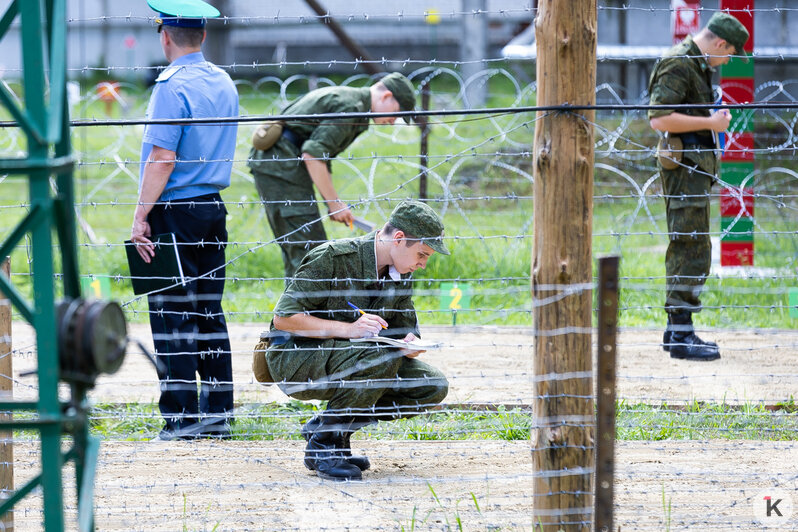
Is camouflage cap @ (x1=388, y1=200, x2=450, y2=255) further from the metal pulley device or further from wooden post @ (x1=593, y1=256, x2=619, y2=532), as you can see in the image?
the metal pulley device

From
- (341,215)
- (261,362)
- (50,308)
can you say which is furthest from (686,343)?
(50,308)

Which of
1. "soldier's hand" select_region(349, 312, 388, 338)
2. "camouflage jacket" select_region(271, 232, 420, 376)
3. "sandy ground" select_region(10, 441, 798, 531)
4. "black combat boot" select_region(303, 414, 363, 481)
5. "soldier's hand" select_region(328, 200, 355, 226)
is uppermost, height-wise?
"soldier's hand" select_region(328, 200, 355, 226)

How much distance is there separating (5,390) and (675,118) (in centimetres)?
401

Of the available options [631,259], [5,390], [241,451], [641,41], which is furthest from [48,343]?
[641,41]

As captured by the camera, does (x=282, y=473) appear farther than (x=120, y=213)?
No

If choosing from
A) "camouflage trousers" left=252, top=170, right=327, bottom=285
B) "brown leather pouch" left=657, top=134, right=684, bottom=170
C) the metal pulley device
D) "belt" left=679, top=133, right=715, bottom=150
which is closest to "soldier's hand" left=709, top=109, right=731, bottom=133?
"belt" left=679, top=133, right=715, bottom=150

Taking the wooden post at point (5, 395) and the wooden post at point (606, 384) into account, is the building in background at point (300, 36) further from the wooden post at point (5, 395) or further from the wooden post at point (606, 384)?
the wooden post at point (606, 384)

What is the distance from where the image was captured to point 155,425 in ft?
16.9

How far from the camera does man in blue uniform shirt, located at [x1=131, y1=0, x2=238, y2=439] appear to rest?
4.82m

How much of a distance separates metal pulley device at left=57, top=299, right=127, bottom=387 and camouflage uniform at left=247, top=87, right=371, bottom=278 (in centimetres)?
292

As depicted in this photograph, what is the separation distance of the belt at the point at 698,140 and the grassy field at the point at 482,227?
1.40 ft

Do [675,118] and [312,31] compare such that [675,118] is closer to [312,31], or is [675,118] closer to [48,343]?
[48,343]

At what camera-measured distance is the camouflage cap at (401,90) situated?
5.89 m

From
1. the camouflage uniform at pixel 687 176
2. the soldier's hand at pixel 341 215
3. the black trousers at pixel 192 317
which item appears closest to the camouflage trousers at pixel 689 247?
the camouflage uniform at pixel 687 176
